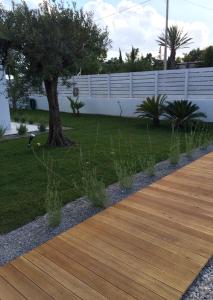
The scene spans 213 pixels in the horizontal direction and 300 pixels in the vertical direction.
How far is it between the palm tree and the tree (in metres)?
18.7

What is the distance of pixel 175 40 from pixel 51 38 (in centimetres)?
2064

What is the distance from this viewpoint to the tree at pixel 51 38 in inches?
190

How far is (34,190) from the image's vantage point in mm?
3639

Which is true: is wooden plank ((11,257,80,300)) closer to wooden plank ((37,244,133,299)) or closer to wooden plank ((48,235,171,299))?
wooden plank ((37,244,133,299))

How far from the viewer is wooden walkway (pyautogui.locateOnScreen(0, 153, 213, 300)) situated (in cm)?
180

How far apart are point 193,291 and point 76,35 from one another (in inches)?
181

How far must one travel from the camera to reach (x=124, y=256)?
2113mm

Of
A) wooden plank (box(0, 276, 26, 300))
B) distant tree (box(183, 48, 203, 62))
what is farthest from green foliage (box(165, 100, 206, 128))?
distant tree (box(183, 48, 203, 62))

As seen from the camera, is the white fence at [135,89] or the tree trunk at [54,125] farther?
the white fence at [135,89]

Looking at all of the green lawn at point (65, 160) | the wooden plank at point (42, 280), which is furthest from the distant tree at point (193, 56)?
the wooden plank at point (42, 280)

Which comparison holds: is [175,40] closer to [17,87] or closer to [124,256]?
[17,87]

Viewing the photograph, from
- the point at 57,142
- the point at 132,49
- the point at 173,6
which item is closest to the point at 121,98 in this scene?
the point at 57,142

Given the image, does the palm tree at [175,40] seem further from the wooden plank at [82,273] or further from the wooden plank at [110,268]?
the wooden plank at [82,273]

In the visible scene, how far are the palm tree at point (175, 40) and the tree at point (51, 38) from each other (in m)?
18.7
